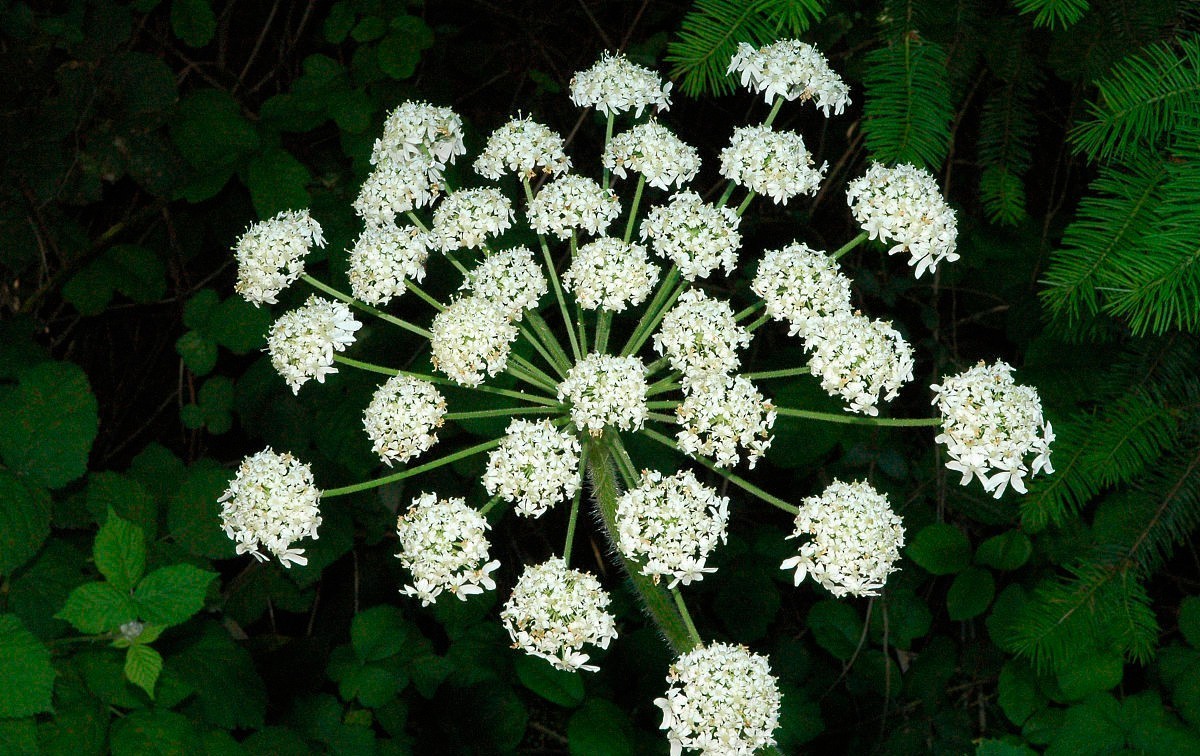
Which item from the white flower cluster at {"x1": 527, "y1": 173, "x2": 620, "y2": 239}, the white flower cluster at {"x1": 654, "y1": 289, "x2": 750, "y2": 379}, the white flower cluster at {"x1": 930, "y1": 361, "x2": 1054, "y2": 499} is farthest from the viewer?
the white flower cluster at {"x1": 527, "y1": 173, "x2": 620, "y2": 239}

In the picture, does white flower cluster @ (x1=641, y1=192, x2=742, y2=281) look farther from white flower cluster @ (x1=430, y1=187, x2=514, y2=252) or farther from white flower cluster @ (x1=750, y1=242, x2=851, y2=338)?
white flower cluster @ (x1=430, y1=187, x2=514, y2=252)

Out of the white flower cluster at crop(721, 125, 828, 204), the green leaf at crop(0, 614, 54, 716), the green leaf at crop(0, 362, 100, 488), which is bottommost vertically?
the green leaf at crop(0, 614, 54, 716)

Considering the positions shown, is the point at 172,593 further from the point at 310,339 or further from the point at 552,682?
the point at 552,682

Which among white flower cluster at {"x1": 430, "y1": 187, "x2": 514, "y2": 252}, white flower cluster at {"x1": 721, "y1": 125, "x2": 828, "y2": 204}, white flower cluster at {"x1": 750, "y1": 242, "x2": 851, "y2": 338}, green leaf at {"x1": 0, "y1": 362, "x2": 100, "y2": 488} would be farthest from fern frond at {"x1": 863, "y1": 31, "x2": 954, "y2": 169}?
green leaf at {"x1": 0, "y1": 362, "x2": 100, "y2": 488}

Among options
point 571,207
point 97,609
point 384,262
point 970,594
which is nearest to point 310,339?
point 384,262

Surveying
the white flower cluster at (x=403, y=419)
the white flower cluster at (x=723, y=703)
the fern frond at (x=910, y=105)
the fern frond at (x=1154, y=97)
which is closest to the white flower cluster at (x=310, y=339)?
the white flower cluster at (x=403, y=419)
